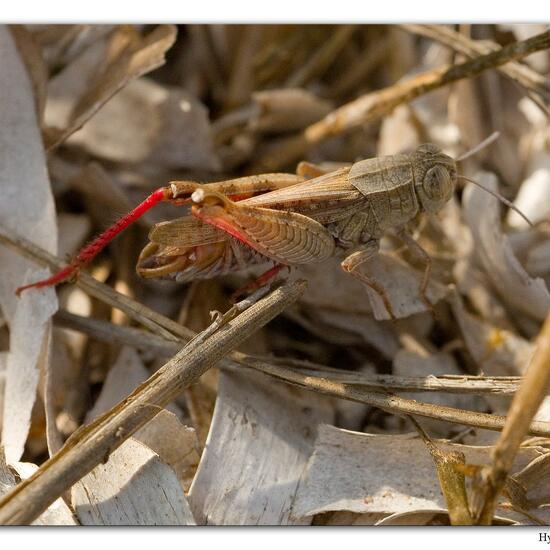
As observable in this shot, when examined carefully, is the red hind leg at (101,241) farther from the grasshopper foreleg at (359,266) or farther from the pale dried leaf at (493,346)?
the pale dried leaf at (493,346)

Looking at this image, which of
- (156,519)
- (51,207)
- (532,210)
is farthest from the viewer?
(532,210)

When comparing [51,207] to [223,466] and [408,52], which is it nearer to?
[223,466]

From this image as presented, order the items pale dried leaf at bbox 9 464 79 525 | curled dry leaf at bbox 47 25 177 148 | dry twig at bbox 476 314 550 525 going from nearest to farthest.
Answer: dry twig at bbox 476 314 550 525 < pale dried leaf at bbox 9 464 79 525 < curled dry leaf at bbox 47 25 177 148

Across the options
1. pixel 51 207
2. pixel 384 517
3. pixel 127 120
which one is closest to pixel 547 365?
pixel 384 517

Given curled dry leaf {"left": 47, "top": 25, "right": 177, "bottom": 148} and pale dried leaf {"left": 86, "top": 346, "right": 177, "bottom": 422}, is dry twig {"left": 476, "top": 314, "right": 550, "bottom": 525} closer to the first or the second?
pale dried leaf {"left": 86, "top": 346, "right": 177, "bottom": 422}

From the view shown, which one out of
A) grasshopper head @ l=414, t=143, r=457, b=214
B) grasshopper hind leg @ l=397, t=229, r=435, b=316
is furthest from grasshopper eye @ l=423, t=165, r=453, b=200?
grasshopper hind leg @ l=397, t=229, r=435, b=316

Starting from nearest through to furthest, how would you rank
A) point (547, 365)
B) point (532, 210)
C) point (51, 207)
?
point (547, 365) < point (51, 207) < point (532, 210)

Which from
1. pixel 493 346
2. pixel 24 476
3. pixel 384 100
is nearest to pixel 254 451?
pixel 24 476

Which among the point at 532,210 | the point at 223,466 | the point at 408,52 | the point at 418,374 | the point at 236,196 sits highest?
the point at 408,52

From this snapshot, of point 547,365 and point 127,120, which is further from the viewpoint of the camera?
point 127,120
